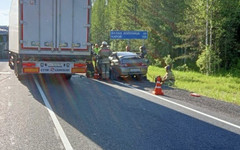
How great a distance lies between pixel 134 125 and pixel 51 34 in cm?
672

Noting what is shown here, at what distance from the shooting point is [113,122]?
22.3ft

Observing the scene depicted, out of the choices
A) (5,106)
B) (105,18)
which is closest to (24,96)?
(5,106)

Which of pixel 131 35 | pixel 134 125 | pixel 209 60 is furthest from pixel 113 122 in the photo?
pixel 131 35

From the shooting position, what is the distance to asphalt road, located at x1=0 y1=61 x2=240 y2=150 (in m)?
5.35

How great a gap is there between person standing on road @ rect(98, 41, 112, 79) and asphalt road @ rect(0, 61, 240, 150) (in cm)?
527

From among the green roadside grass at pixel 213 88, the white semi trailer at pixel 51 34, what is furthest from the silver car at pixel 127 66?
the white semi trailer at pixel 51 34

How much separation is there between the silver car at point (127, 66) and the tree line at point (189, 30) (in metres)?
9.27

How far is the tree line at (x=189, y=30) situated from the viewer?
953 inches

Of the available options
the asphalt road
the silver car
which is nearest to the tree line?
the silver car

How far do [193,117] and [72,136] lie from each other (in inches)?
122

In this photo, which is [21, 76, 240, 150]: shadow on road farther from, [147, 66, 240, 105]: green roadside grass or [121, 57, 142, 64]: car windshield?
[121, 57, 142, 64]: car windshield

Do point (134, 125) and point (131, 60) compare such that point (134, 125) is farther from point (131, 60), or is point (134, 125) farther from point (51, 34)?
point (131, 60)

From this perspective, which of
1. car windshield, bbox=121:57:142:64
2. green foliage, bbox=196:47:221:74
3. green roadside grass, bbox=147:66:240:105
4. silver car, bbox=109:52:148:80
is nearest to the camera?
green roadside grass, bbox=147:66:240:105

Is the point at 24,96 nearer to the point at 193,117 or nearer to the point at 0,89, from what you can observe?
the point at 0,89
